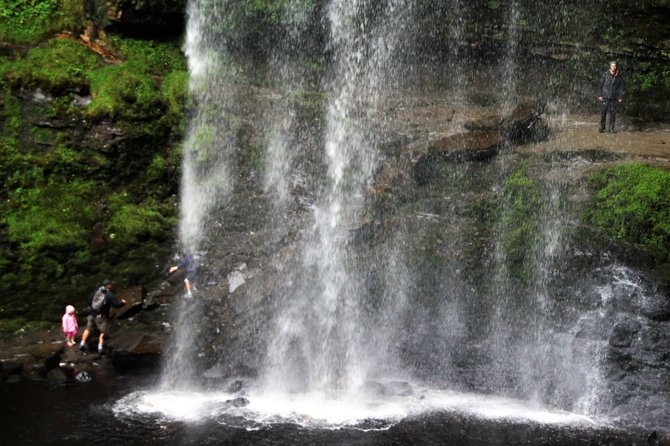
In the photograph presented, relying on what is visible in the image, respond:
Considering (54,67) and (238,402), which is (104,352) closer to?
(238,402)

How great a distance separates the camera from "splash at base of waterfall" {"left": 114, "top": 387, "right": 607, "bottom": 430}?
12398mm

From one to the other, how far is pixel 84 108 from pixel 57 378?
26.4 ft

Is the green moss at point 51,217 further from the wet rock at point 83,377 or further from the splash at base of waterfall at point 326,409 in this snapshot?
the splash at base of waterfall at point 326,409

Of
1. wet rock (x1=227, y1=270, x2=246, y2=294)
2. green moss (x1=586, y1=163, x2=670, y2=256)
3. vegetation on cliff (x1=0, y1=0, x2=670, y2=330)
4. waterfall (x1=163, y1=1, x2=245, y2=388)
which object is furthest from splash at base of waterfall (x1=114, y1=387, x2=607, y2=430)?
green moss (x1=586, y1=163, x2=670, y2=256)

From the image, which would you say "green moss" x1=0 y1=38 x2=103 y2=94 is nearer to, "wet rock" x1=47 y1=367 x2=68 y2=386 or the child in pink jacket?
the child in pink jacket

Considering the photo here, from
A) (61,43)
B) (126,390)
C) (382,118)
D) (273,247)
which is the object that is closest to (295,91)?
(382,118)

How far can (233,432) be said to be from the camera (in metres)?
11.8

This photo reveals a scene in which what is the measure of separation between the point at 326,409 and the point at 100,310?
233 inches

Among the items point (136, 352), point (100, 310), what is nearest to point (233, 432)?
point (136, 352)

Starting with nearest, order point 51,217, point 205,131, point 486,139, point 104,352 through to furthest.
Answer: point 104,352, point 51,217, point 486,139, point 205,131

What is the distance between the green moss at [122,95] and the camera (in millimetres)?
18422

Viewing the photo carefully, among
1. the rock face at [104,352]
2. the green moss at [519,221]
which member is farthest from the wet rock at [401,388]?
the rock face at [104,352]

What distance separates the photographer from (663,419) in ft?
42.2

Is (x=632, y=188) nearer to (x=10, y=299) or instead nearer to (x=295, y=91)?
(x=295, y=91)
